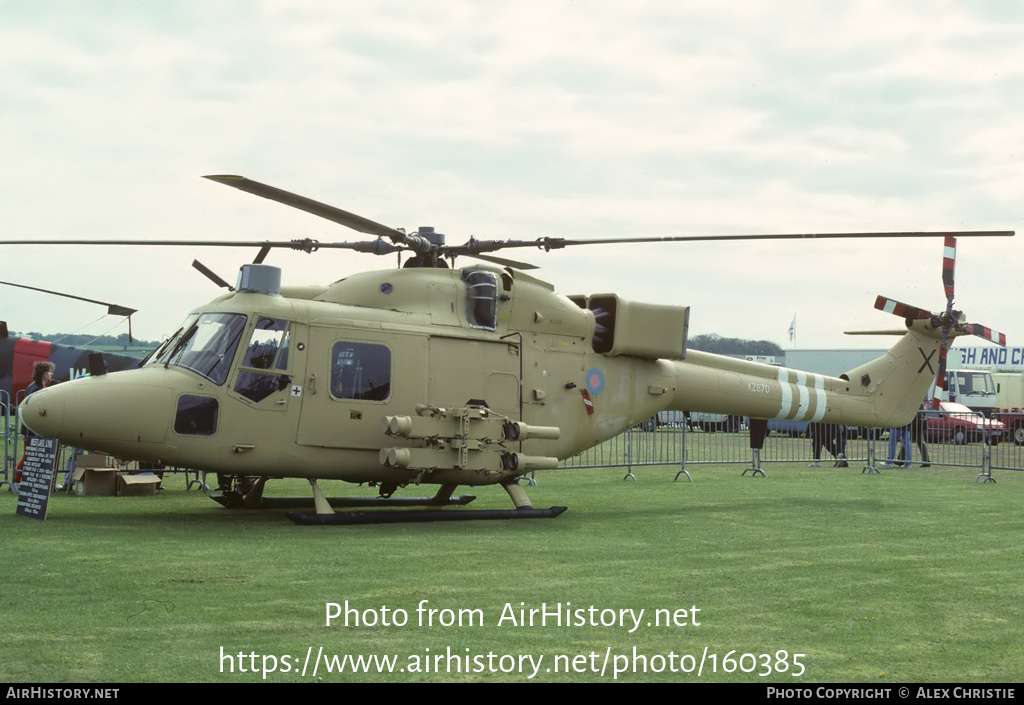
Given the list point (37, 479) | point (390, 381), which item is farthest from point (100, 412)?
point (390, 381)

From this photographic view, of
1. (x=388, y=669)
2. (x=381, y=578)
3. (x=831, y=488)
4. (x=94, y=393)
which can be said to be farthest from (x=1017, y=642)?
(x=831, y=488)

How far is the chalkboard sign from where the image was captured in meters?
10.1

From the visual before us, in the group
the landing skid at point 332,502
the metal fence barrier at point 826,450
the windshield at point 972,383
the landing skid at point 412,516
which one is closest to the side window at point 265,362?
the landing skid at point 412,516

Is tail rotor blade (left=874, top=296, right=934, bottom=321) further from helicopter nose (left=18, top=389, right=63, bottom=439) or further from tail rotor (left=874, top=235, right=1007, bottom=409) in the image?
helicopter nose (left=18, top=389, right=63, bottom=439)

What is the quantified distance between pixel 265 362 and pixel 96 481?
5.29 metres

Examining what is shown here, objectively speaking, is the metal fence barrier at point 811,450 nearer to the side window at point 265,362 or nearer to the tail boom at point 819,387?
the tail boom at point 819,387

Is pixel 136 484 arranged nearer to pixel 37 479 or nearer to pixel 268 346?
pixel 37 479

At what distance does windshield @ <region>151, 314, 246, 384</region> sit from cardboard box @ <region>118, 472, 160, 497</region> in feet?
14.1

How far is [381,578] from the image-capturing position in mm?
7027

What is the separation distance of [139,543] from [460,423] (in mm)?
3596

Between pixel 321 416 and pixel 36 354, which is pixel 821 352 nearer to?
pixel 36 354

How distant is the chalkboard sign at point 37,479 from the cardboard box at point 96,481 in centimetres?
317

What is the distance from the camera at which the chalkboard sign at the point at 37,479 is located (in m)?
10.1

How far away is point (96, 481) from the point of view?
45.1 feet
